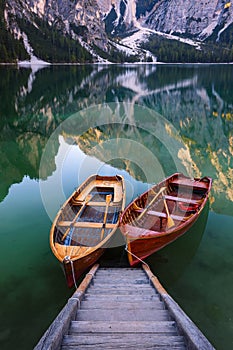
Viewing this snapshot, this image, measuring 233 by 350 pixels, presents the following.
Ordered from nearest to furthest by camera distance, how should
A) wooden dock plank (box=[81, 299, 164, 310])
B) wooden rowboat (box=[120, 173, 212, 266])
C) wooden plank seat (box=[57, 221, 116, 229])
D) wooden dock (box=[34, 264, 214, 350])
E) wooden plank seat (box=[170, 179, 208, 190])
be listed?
wooden dock (box=[34, 264, 214, 350]), wooden dock plank (box=[81, 299, 164, 310]), wooden rowboat (box=[120, 173, 212, 266]), wooden plank seat (box=[57, 221, 116, 229]), wooden plank seat (box=[170, 179, 208, 190])

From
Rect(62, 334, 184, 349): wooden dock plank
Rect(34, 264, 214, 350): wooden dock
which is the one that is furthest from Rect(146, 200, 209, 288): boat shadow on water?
Rect(62, 334, 184, 349): wooden dock plank

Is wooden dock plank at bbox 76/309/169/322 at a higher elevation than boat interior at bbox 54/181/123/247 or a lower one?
higher

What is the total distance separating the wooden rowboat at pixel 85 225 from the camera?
8.09 meters

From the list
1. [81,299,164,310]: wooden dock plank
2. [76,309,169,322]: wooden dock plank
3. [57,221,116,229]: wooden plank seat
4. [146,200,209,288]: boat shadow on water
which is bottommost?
[146,200,209,288]: boat shadow on water

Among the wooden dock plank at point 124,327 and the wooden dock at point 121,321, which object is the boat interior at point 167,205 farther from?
the wooden dock plank at point 124,327

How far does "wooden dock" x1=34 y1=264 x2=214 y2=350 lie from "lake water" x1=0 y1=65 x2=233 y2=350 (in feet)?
5.16

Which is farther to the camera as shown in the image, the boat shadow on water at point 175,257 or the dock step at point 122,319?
the boat shadow on water at point 175,257

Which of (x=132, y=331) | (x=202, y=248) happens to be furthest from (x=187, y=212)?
(x=132, y=331)

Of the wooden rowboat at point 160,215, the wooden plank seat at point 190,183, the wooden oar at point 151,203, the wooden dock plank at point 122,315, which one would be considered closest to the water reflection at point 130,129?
the wooden plank seat at point 190,183

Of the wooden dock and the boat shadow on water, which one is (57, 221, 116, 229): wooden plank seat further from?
the wooden dock

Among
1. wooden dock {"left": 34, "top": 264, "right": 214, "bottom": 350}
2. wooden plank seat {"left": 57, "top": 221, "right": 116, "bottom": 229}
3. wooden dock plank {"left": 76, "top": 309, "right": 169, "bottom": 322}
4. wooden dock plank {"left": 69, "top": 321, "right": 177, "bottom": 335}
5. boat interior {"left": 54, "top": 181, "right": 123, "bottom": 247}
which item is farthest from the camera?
wooden plank seat {"left": 57, "top": 221, "right": 116, "bottom": 229}

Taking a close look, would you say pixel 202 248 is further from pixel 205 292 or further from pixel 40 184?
pixel 40 184

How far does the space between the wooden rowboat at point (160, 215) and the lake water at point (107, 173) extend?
2.64ft

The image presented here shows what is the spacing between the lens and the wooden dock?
4242 millimetres
